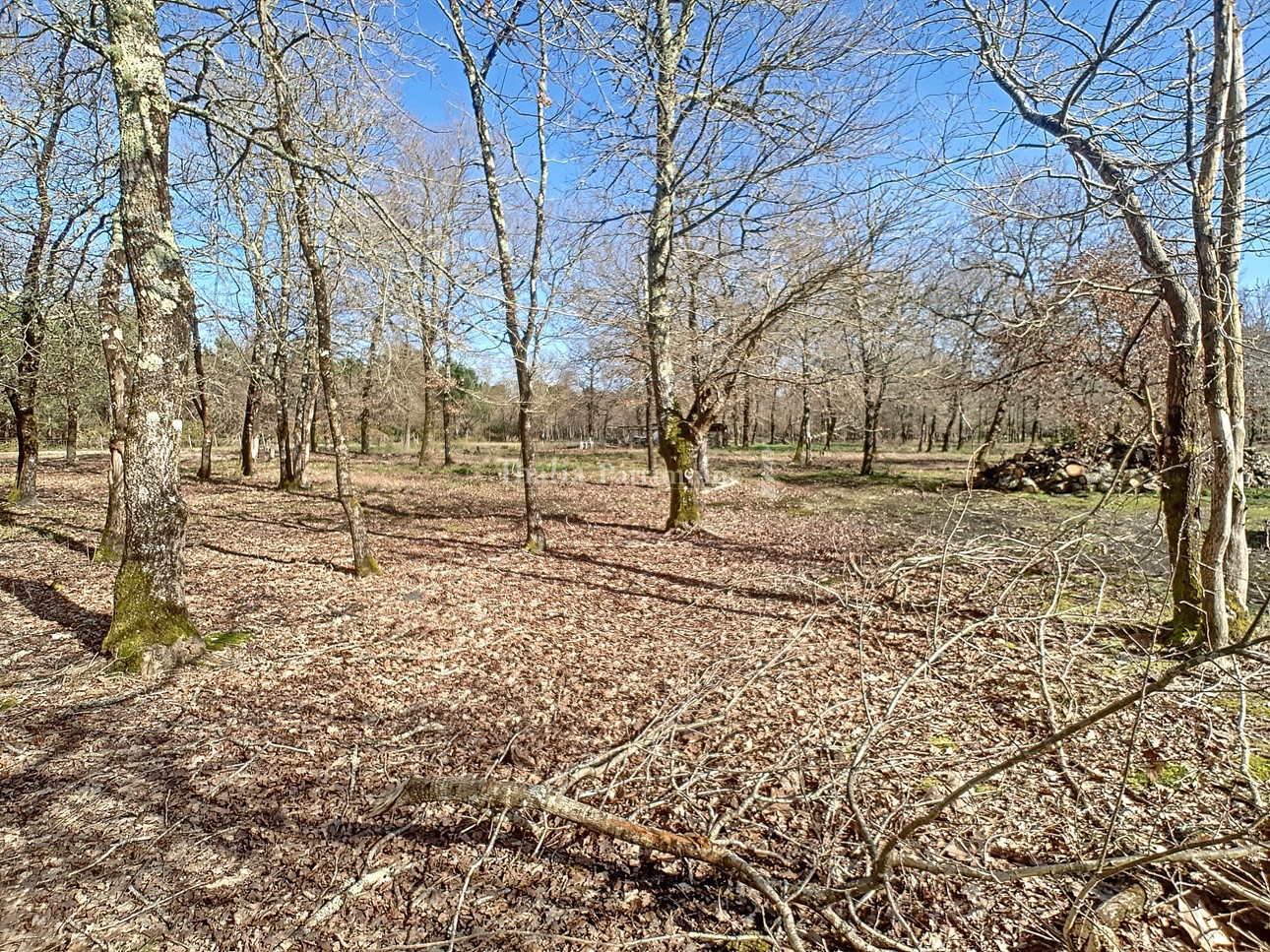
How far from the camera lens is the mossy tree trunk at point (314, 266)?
522 centimetres

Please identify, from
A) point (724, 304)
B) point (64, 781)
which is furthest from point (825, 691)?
point (724, 304)

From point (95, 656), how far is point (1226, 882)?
22.4 feet

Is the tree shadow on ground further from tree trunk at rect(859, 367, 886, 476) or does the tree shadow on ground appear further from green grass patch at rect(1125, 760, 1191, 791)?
tree trunk at rect(859, 367, 886, 476)

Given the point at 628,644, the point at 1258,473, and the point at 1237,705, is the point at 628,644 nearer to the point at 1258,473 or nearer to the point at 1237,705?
the point at 1237,705

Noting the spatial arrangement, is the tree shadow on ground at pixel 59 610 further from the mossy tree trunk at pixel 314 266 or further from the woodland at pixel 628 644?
the mossy tree trunk at pixel 314 266

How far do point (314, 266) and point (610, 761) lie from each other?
20.7 ft

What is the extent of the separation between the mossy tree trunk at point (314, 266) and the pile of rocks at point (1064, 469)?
17.1 meters

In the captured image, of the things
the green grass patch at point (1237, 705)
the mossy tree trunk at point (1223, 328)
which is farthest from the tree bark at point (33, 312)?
the green grass patch at point (1237, 705)

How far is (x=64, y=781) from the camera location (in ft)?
10.3

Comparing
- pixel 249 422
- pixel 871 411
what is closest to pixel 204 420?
pixel 249 422

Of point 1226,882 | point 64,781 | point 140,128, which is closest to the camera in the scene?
point 1226,882

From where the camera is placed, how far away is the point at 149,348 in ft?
14.1

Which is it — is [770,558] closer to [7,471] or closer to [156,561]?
[156,561]

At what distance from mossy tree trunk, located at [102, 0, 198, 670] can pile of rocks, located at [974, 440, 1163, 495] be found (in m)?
18.8
